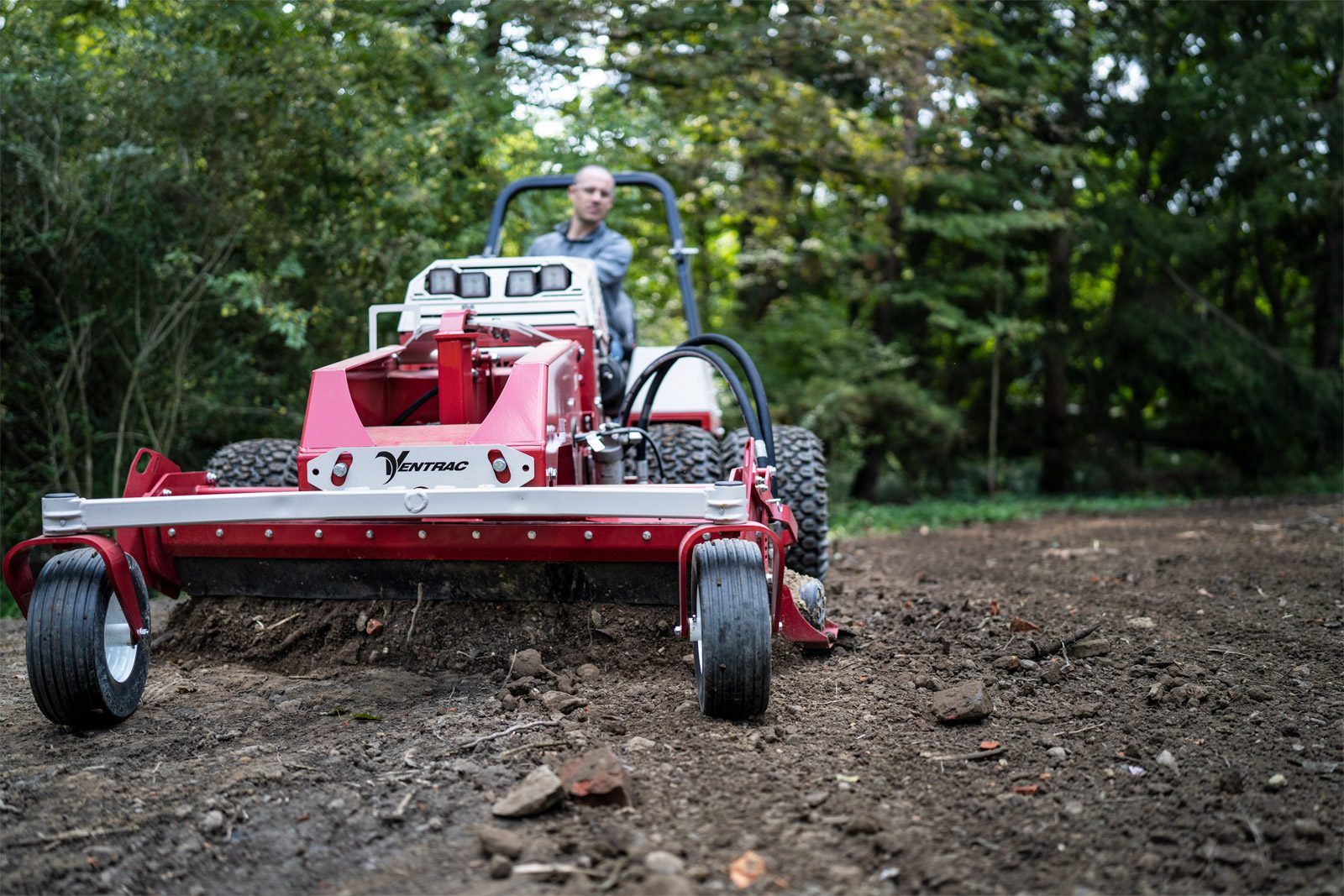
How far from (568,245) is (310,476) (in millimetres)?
2686

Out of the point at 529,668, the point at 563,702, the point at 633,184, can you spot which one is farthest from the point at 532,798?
the point at 633,184

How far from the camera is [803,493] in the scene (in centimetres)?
548

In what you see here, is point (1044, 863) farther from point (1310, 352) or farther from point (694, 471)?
point (1310, 352)

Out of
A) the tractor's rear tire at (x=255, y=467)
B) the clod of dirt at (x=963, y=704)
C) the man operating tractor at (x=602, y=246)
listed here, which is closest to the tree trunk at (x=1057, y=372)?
the man operating tractor at (x=602, y=246)

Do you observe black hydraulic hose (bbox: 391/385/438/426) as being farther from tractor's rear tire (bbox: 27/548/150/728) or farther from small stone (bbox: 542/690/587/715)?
small stone (bbox: 542/690/587/715)

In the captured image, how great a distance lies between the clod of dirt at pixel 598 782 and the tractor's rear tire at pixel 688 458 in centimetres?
240

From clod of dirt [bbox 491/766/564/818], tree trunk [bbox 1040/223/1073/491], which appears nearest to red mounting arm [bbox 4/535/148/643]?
clod of dirt [bbox 491/766/564/818]

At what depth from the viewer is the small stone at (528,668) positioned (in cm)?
413

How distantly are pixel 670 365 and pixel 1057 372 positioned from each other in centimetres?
1166

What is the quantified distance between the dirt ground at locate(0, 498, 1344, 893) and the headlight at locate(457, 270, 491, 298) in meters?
1.53

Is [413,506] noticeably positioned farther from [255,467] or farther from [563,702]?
[255,467]

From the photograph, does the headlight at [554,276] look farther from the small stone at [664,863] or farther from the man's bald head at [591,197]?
the small stone at [664,863]

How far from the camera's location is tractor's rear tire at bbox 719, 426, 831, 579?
5.46 m

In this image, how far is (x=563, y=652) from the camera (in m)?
4.34
